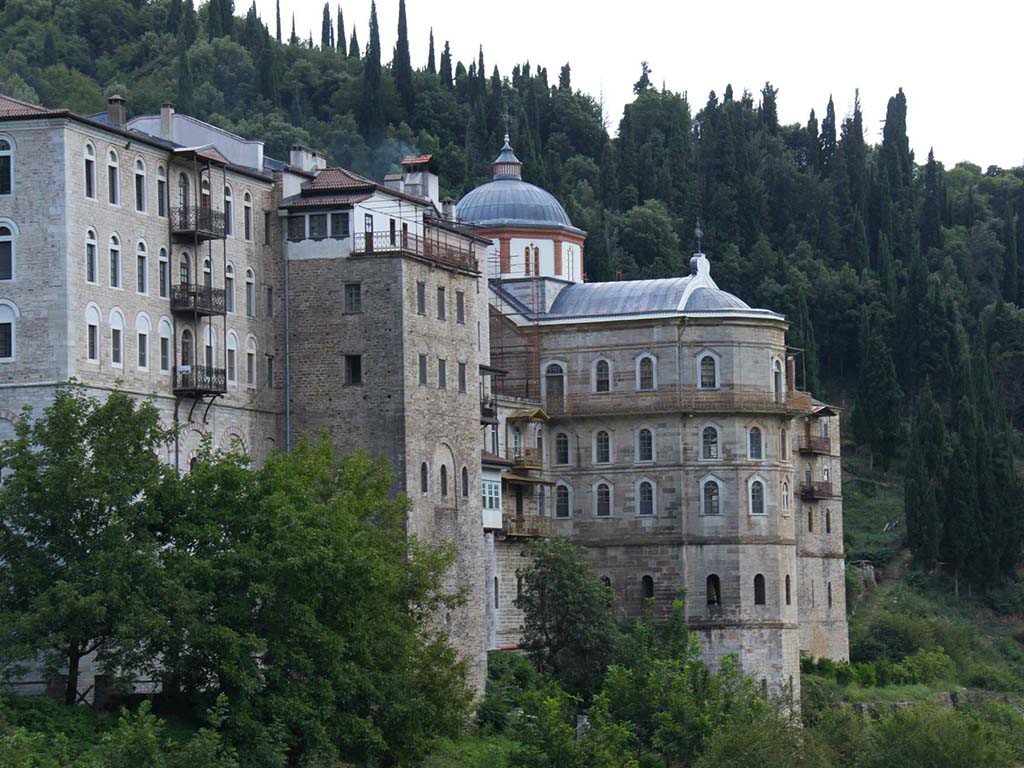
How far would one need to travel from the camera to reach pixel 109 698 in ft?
183

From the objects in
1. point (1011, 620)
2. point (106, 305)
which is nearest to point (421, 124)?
point (1011, 620)

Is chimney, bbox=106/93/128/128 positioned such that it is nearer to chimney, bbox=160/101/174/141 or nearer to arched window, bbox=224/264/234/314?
chimney, bbox=160/101/174/141

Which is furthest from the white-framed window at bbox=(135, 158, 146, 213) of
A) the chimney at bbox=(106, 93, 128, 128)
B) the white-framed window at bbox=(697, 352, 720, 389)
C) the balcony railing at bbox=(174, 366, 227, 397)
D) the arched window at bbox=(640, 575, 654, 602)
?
the arched window at bbox=(640, 575, 654, 602)

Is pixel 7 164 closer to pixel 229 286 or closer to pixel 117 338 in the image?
pixel 117 338

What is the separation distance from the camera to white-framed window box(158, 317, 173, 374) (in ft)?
208

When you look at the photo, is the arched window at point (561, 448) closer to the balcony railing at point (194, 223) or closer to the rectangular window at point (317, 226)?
the rectangular window at point (317, 226)

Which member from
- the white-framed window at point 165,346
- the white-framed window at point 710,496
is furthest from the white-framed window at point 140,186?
the white-framed window at point 710,496

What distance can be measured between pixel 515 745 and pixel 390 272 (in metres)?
14.9

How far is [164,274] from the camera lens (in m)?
63.8

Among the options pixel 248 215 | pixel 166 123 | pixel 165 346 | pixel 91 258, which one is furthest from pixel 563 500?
pixel 91 258

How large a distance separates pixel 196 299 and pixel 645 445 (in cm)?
2931

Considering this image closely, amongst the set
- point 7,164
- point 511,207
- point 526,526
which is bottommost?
point 526,526

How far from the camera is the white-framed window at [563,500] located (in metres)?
90.1

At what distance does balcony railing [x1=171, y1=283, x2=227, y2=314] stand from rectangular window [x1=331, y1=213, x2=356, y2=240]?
16.4 feet
